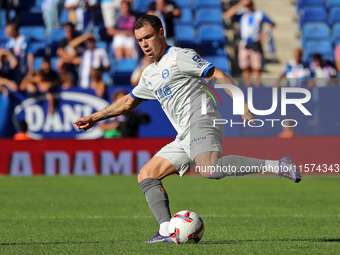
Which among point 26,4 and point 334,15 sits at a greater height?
point 26,4

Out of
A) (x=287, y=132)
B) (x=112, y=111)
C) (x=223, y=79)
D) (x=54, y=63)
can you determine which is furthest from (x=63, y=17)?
(x=223, y=79)

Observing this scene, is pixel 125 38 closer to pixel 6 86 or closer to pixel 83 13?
pixel 83 13

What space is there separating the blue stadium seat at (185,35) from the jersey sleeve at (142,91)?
10.7 meters

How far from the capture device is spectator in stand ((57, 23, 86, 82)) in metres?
14.6

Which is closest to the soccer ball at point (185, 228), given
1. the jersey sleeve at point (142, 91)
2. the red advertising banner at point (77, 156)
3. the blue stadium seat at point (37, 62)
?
the jersey sleeve at point (142, 91)

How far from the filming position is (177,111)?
5.44m

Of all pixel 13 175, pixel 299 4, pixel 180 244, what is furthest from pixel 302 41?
pixel 180 244

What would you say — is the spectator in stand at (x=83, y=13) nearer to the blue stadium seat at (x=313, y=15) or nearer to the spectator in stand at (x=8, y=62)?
the spectator in stand at (x=8, y=62)

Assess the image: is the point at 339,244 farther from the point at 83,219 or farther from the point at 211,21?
the point at 211,21

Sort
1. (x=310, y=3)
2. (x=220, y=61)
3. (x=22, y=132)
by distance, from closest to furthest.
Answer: (x=22, y=132) → (x=220, y=61) → (x=310, y=3)

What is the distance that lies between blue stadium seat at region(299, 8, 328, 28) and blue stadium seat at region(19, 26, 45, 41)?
767cm

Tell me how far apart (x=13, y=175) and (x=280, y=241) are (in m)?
8.23

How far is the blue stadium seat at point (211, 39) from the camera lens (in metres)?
16.3

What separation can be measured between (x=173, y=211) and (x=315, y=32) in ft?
36.5
